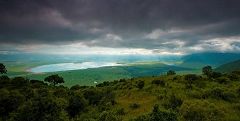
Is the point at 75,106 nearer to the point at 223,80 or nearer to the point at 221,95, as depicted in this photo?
the point at 221,95

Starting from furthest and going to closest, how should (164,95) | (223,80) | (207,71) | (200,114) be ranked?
(207,71)
(223,80)
(164,95)
(200,114)

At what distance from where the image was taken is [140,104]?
6556 centimetres

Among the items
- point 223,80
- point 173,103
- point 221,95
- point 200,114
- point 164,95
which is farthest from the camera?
point 223,80

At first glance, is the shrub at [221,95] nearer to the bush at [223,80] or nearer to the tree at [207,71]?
the bush at [223,80]

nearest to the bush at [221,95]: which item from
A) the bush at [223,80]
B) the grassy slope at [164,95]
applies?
the grassy slope at [164,95]

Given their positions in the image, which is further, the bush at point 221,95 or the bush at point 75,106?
the bush at point 75,106

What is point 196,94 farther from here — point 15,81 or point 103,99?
point 15,81

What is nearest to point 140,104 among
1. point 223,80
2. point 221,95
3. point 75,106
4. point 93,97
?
point 93,97

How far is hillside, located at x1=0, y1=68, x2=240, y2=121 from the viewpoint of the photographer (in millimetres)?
31578

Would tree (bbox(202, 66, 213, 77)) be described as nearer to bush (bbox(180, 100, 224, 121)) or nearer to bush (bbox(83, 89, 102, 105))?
bush (bbox(83, 89, 102, 105))

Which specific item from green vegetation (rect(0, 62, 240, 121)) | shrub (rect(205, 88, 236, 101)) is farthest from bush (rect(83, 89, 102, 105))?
shrub (rect(205, 88, 236, 101))

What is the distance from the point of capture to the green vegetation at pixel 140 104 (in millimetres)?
31594

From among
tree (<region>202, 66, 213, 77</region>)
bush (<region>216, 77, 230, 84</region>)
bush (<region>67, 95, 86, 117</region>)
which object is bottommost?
bush (<region>67, 95, 86, 117</region>)

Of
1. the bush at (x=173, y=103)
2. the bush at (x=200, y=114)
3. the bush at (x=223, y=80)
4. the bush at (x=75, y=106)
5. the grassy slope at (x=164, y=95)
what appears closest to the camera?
the bush at (x=200, y=114)
